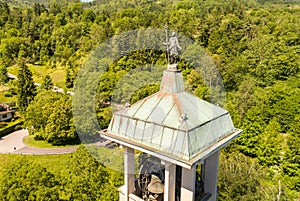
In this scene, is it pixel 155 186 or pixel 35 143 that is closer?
pixel 155 186

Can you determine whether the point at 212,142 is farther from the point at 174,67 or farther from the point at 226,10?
the point at 226,10

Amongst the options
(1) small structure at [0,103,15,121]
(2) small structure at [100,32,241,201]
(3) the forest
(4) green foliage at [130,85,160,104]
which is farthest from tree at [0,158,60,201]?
(1) small structure at [0,103,15,121]

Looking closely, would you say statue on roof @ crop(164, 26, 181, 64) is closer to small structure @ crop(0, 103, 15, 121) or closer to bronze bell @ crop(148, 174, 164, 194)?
bronze bell @ crop(148, 174, 164, 194)

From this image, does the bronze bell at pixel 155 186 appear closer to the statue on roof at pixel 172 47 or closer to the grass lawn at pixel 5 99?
the statue on roof at pixel 172 47

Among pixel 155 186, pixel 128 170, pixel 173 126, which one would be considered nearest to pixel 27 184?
pixel 128 170

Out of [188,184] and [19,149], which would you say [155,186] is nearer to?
[188,184]
